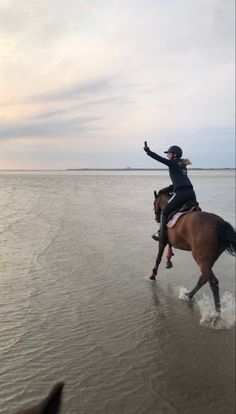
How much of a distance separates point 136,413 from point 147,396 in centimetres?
40

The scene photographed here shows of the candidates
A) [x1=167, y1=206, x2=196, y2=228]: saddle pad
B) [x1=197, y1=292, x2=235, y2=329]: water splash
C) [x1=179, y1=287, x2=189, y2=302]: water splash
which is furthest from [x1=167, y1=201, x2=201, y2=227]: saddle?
[x1=197, y1=292, x2=235, y2=329]: water splash

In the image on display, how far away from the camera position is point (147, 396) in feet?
16.8

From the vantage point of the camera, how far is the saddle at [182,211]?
Answer: 9.07 metres

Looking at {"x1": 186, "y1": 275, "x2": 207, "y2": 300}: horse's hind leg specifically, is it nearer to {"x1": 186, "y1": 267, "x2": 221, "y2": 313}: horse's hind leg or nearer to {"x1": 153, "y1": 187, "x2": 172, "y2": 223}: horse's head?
{"x1": 186, "y1": 267, "x2": 221, "y2": 313}: horse's hind leg

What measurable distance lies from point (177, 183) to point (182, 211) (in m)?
0.58

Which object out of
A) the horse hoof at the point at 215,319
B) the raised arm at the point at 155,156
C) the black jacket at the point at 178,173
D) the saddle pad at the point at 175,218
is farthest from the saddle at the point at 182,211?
the horse hoof at the point at 215,319

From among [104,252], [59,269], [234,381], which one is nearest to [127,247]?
[104,252]

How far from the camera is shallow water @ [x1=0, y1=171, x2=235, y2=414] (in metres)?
5.07

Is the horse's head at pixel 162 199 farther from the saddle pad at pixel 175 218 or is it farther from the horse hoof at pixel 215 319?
the horse hoof at pixel 215 319

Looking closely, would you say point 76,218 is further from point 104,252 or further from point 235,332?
point 235,332

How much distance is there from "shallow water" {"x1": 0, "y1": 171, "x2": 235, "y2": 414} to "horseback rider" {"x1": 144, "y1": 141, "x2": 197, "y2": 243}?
147 centimetres

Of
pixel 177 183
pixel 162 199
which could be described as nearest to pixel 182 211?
pixel 177 183

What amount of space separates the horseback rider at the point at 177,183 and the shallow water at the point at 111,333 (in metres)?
1.47

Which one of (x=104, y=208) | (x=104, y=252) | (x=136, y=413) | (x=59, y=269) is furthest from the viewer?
(x=104, y=208)
